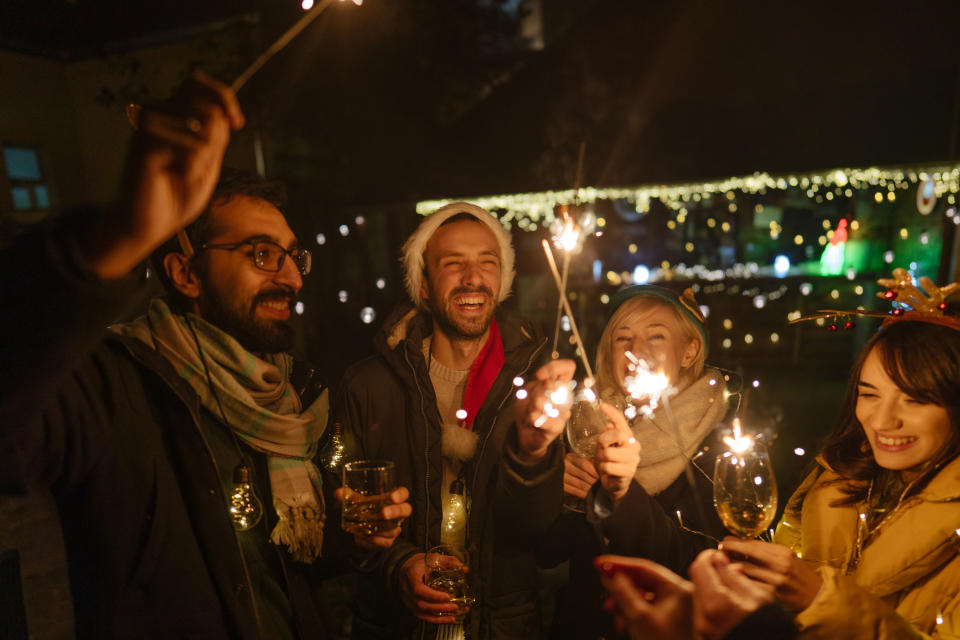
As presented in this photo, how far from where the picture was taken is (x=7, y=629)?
8.28 ft

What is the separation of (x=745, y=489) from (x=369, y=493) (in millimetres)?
1431

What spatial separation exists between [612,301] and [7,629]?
3605 millimetres

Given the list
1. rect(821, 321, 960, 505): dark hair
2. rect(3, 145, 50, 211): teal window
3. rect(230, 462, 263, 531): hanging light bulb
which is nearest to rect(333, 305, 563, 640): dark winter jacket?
rect(230, 462, 263, 531): hanging light bulb

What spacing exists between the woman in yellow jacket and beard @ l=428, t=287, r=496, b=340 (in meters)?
1.63

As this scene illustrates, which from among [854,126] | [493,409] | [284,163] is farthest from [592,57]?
[493,409]

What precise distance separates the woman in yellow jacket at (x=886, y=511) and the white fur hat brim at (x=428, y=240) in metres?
1.89

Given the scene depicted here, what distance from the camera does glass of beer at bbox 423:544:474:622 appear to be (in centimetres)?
209

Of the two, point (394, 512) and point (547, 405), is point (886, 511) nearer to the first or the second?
point (547, 405)

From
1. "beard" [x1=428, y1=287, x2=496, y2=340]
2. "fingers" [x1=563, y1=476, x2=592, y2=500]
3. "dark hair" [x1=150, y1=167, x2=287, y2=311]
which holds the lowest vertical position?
"fingers" [x1=563, y1=476, x2=592, y2=500]

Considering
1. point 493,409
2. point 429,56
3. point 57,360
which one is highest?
point 429,56

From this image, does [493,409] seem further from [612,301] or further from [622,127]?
[622,127]

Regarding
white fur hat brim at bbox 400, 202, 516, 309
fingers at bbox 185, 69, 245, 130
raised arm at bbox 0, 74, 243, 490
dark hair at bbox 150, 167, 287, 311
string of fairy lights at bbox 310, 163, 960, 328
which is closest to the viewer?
raised arm at bbox 0, 74, 243, 490

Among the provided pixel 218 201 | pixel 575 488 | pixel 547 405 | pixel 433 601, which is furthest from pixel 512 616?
pixel 218 201

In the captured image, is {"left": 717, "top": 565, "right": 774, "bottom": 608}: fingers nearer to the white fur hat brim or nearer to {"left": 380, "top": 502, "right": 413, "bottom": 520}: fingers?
{"left": 380, "top": 502, "right": 413, "bottom": 520}: fingers
